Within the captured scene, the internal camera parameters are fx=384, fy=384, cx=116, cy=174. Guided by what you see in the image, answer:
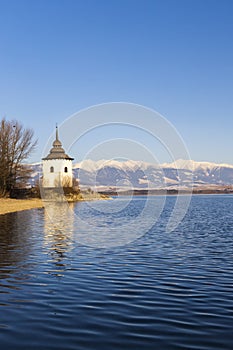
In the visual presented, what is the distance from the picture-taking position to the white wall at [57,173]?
114500 millimetres

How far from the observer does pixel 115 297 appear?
11.7 m

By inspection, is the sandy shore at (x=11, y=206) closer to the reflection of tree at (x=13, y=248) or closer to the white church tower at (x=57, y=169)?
the reflection of tree at (x=13, y=248)

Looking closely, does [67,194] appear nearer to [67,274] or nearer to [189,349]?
[67,274]

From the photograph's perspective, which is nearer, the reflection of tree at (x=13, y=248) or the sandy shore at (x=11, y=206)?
the reflection of tree at (x=13, y=248)

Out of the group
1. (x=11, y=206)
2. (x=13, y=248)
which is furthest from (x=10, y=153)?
(x=13, y=248)

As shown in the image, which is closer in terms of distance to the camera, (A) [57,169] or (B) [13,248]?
(B) [13,248]

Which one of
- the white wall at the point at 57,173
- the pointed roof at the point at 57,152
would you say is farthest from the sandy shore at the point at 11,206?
the pointed roof at the point at 57,152

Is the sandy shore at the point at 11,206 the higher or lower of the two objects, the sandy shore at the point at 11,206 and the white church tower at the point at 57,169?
the lower

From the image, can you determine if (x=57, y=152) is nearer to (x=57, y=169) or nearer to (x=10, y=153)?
(x=57, y=169)

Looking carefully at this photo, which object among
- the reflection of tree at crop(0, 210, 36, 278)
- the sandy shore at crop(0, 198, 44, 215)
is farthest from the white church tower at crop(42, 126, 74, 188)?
the reflection of tree at crop(0, 210, 36, 278)

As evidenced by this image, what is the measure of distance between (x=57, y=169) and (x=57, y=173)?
54.5 inches

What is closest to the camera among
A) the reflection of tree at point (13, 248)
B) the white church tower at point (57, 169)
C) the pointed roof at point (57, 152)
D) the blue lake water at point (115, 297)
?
the blue lake water at point (115, 297)

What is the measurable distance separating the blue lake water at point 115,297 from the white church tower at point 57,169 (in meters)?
93.4

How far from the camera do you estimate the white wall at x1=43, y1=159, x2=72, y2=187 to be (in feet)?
376
